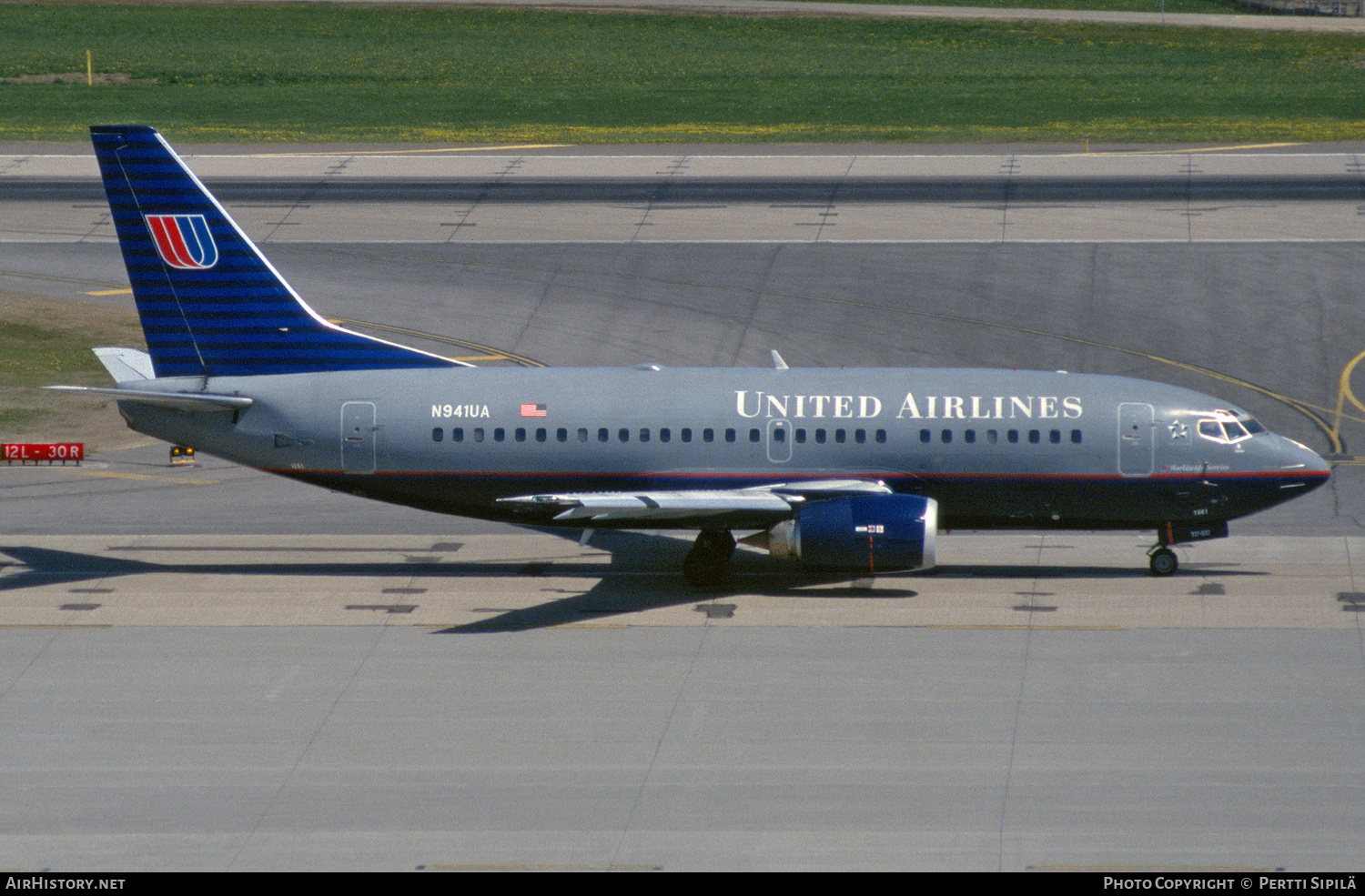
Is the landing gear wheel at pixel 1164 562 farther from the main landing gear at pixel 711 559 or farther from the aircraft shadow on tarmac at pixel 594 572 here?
the main landing gear at pixel 711 559

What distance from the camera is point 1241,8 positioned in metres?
130

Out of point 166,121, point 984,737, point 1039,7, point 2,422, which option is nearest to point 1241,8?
Answer: point 1039,7

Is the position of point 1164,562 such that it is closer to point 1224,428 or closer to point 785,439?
point 1224,428

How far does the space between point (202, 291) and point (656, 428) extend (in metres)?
10.3

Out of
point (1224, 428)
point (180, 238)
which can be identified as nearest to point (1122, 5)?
point (1224, 428)

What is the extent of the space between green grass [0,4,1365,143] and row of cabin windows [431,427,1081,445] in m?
51.4

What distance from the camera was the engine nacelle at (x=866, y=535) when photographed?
34.7 metres

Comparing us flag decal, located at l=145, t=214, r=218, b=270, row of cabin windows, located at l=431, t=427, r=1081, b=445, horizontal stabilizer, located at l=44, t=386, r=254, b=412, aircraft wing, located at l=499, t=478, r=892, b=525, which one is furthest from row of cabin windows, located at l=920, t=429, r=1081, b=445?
us flag decal, located at l=145, t=214, r=218, b=270

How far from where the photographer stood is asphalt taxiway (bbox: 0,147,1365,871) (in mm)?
25062

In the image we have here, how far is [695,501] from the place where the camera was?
115 ft

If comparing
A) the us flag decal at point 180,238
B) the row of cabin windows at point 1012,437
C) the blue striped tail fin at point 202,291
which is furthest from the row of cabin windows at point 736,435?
the us flag decal at point 180,238

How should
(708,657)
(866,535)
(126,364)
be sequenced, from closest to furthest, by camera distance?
(708,657)
(866,535)
(126,364)

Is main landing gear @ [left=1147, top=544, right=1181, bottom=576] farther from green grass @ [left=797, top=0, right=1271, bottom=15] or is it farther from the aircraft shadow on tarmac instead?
green grass @ [left=797, top=0, right=1271, bottom=15]

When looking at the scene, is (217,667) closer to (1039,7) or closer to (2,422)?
(2,422)
